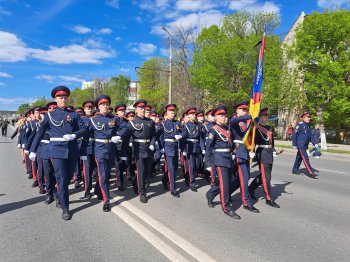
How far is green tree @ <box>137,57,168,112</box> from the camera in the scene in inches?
2183

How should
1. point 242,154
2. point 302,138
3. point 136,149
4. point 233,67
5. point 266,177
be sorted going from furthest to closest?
point 233,67
point 302,138
point 136,149
point 266,177
point 242,154

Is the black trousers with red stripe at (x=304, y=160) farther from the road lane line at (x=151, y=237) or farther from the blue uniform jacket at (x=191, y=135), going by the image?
the road lane line at (x=151, y=237)

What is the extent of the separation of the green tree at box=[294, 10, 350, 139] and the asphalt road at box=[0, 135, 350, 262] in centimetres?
1837

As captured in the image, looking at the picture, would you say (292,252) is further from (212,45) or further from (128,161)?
(212,45)

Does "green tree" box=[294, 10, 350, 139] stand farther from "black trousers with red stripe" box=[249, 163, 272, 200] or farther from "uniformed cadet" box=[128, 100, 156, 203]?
"uniformed cadet" box=[128, 100, 156, 203]

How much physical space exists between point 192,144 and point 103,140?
99.3 inches

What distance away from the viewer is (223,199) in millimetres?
5570

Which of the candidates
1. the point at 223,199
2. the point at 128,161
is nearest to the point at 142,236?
the point at 223,199

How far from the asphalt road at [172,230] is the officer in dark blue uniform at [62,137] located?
561 mm

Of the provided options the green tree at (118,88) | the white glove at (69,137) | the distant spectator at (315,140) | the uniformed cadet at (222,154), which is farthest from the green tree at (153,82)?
the white glove at (69,137)

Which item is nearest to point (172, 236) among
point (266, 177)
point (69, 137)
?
point (69, 137)

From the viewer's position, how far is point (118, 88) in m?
77.2

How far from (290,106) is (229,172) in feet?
84.5

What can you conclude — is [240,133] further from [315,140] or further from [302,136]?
[315,140]
